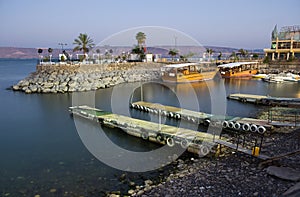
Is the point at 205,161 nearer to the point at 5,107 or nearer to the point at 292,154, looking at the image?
the point at 292,154

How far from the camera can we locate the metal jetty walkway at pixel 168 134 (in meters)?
11.6

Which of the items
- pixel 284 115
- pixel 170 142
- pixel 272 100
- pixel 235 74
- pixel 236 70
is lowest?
pixel 170 142

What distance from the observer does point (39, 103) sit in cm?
2530

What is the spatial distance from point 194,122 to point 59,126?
9.56 meters

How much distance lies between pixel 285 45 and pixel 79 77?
55057 millimetres

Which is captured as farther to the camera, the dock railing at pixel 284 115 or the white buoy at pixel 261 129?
the dock railing at pixel 284 115

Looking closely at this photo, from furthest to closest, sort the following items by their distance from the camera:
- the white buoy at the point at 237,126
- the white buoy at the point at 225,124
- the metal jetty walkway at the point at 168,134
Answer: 1. the white buoy at the point at 225,124
2. the white buoy at the point at 237,126
3. the metal jetty walkway at the point at 168,134

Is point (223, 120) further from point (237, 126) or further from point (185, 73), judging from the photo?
point (185, 73)

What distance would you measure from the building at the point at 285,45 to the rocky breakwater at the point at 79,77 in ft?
118

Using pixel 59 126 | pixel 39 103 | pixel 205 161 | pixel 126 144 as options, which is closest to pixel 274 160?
pixel 205 161

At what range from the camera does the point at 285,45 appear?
212ft

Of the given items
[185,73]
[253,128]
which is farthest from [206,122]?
[185,73]

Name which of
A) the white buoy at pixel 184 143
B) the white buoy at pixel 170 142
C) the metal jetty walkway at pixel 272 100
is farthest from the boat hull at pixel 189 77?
the white buoy at pixel 184 143

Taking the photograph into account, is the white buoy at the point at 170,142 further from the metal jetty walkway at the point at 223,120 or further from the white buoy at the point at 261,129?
the white buoy at the point at 261,129
